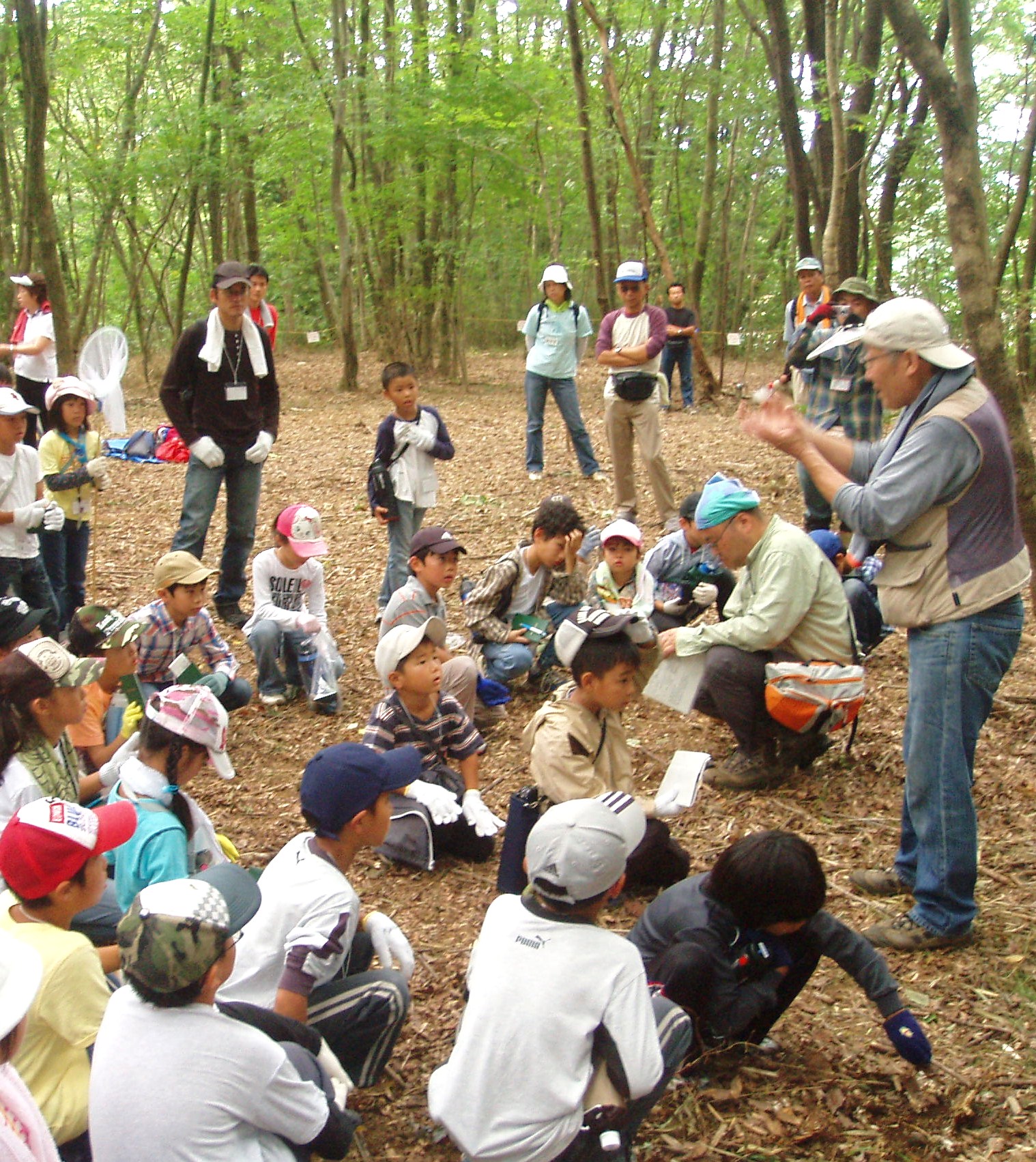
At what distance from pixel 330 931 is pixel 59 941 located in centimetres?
65

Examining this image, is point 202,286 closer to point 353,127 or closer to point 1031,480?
point 353,127

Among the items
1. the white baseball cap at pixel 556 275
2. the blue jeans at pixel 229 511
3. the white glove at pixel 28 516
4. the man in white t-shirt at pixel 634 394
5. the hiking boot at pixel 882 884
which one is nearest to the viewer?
the hiking boot at pixel 882 884

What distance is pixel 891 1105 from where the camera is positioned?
290 cm

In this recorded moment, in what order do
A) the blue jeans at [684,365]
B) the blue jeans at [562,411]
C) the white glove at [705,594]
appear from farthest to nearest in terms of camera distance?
the blue jeans at [684,365], the blue jeans at [562,411], the white glove at [705,594]

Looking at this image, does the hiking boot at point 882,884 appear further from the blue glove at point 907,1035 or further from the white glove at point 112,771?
the white glove at point 112,771

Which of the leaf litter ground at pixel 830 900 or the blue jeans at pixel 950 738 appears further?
the blue jeans at pixel 950 738

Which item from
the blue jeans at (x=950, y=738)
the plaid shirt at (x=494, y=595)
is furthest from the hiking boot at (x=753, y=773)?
the plaid shirt at (x=494, y=595)

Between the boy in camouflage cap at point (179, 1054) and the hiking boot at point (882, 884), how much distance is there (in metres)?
2.46

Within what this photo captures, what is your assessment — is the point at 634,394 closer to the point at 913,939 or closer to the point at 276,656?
the point at 276,656

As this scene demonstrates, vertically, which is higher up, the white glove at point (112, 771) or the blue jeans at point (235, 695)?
the white glove at point (112, 771)

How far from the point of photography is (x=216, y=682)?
16.6 ft

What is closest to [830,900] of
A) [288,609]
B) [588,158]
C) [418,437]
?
[288,609]

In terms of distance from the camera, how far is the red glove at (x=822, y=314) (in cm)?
733

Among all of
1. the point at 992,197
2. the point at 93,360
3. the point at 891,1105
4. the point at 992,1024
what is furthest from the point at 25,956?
the point at 992,197
